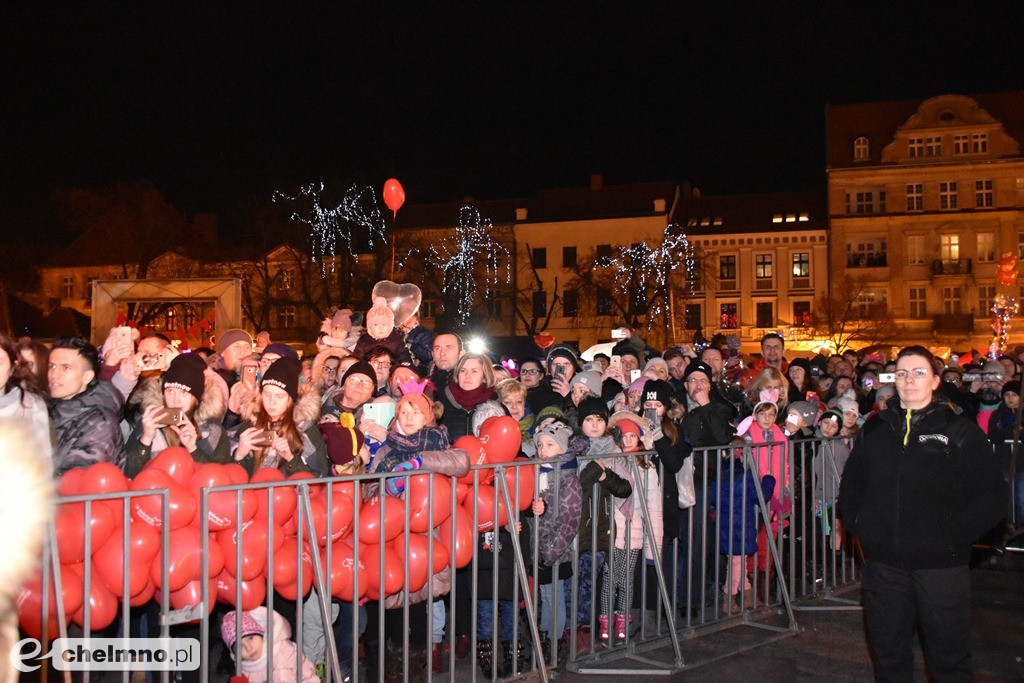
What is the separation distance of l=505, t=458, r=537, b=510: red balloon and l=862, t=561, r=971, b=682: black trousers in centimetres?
199

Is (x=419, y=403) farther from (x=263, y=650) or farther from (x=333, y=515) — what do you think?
(x=263, y=650)

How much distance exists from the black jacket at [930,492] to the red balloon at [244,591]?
309 cm

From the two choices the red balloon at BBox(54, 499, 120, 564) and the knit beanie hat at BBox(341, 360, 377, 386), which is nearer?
the red balloon at BBox(54, 499, 120, 564)

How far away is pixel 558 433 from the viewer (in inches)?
238

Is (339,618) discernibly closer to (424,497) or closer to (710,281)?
(424,497)

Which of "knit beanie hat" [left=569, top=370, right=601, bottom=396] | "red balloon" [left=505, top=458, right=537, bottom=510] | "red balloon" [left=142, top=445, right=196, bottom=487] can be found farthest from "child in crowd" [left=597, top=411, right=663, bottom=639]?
"red balloon" [left=142, top=445, right=196, bottom=487]

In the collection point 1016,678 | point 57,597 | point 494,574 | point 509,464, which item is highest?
point 509,464

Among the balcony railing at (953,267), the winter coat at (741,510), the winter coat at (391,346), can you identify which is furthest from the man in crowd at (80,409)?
the balcony railing at (953,267)

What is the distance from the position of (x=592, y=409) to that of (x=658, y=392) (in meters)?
0.83

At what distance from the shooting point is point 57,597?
12.1 ft

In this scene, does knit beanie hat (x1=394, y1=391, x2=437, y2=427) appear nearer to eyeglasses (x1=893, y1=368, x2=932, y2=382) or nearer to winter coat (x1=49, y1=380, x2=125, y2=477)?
winter coat (x1=49, y1=380, x2=125, y2=477)

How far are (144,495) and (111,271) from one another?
47.7 meters

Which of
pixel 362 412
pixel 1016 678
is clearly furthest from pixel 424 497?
pixel 1016 678

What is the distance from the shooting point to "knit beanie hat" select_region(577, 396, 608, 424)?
6.64 m
